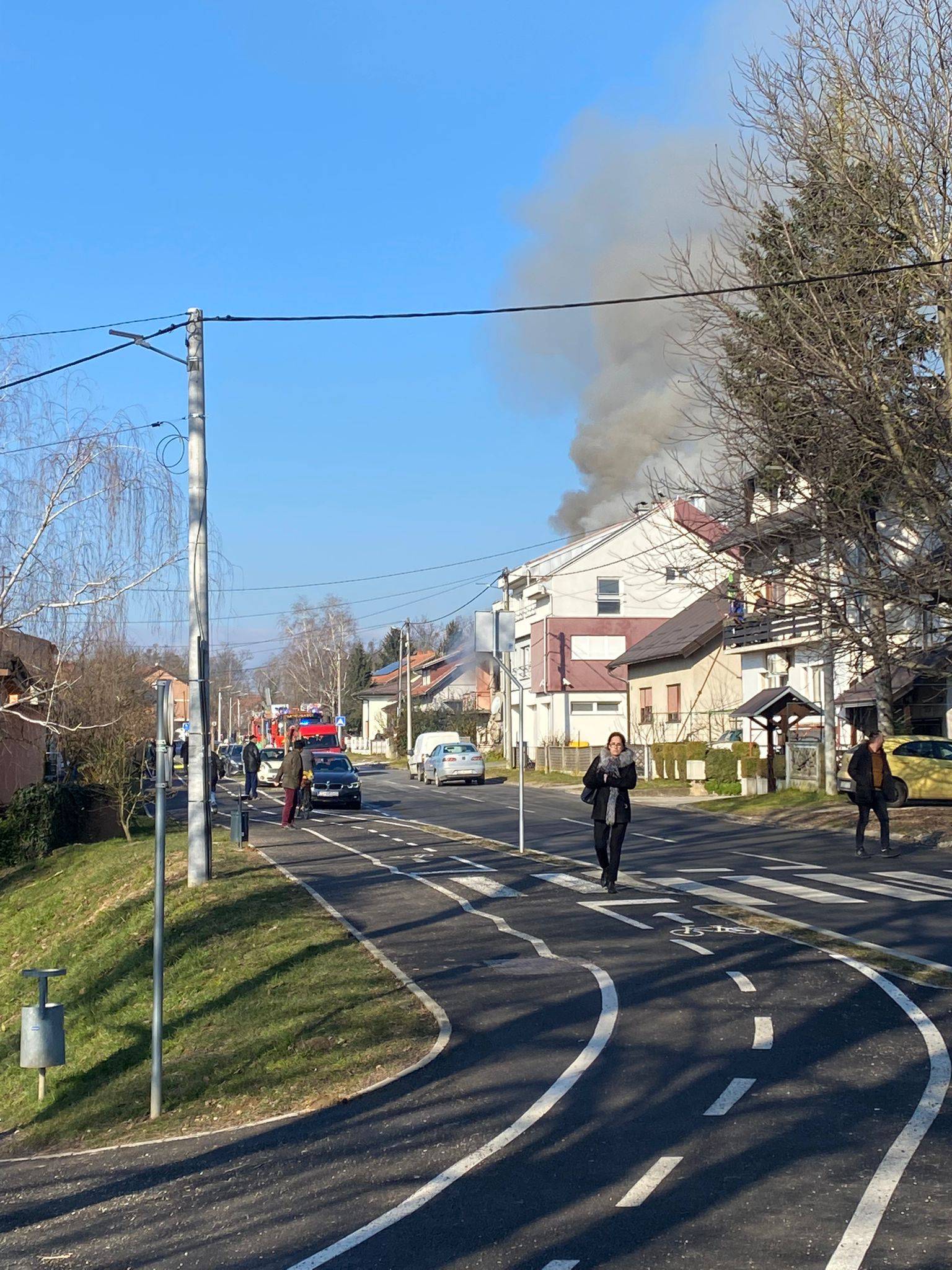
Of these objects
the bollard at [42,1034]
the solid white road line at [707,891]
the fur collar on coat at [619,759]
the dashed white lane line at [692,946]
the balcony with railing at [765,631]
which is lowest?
the bollard at [42,1034]

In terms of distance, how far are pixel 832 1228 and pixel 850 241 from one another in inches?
800

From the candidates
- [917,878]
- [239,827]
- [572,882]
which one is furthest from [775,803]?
[572,882]


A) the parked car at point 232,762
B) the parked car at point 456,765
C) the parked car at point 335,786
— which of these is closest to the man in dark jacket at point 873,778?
the parked car at point 335,786

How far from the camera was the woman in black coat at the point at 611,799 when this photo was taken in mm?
15711

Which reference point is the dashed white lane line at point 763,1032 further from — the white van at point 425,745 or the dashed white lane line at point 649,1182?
the white van at point 425,745

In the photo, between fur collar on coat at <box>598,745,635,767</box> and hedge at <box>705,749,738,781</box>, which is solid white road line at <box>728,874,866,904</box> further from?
hedge at <box>705,749,738,781</box>

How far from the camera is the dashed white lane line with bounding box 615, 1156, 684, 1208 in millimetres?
5730

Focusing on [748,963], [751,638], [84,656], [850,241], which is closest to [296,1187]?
[748,963]

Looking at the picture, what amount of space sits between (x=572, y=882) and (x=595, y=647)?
4820cm

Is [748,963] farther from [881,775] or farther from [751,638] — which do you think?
[751,638]

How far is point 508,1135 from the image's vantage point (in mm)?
6883

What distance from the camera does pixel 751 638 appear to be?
44.6m

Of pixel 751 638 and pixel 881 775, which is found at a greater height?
pixel 751 638

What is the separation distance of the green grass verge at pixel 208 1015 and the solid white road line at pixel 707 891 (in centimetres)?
440
